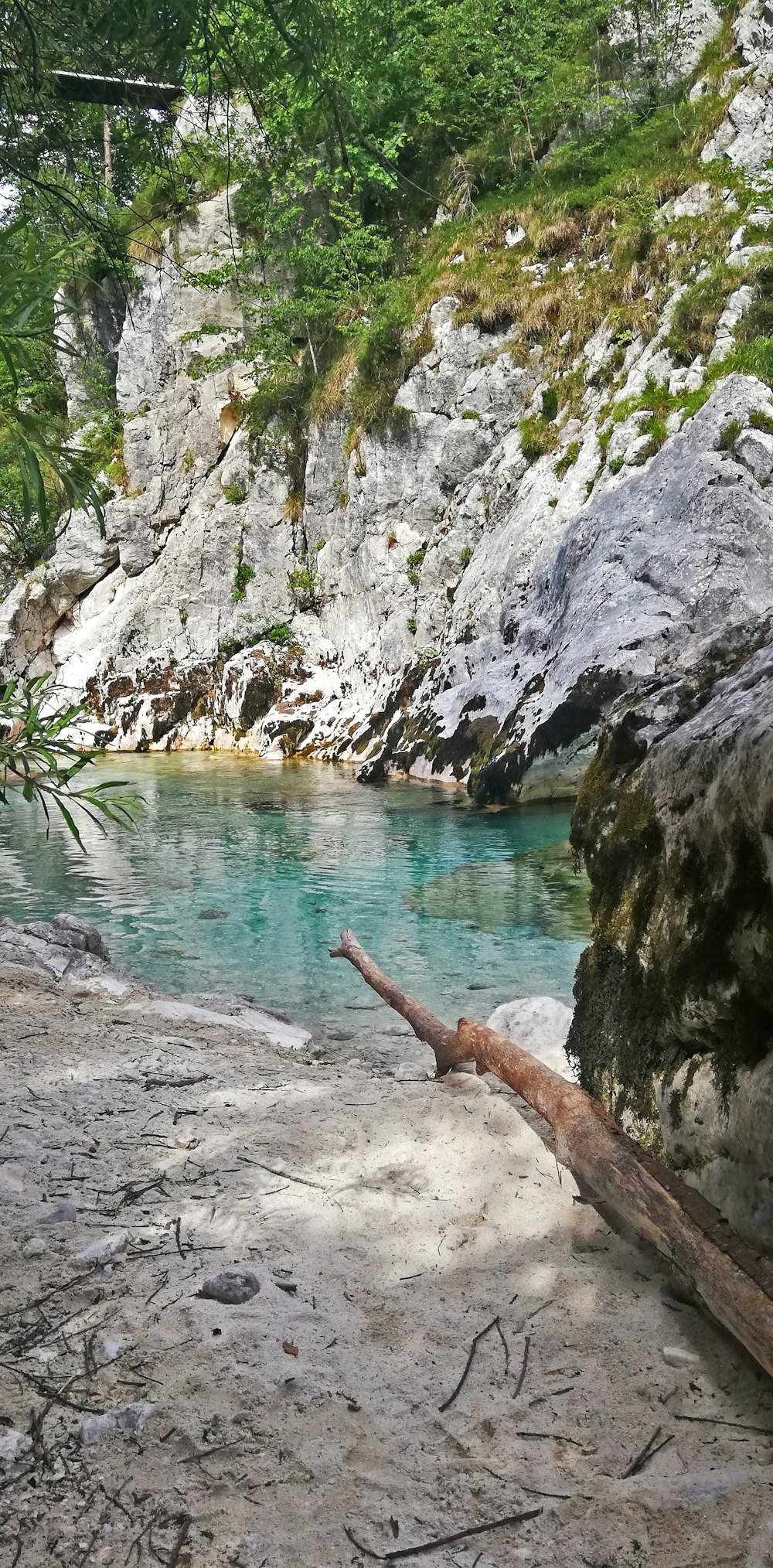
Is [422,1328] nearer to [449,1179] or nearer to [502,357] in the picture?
[449,1179]

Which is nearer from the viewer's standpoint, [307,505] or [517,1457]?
[517,1457]

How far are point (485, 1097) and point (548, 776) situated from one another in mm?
10365

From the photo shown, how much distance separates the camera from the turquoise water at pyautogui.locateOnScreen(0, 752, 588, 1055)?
273 inches

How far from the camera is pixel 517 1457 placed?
6.27 ft

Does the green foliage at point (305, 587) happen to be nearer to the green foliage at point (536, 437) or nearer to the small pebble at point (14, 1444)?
the green foliage at point (536, 437)

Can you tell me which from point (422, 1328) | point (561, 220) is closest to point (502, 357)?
point (561, 220)

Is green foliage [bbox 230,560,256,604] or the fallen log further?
green foliage [bbox 230,560,256,604]

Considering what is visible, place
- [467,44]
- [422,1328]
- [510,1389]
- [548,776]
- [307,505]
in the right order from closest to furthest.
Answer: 1. [510,1389]
2. [422,1328]
3. [548,776]
4. [467,44]
5. [307,505]

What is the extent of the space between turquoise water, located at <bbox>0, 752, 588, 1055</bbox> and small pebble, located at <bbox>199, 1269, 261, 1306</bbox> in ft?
10.6

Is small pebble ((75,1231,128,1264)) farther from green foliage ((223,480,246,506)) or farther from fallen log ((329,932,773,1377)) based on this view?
green foliage ((223,480,246,506))

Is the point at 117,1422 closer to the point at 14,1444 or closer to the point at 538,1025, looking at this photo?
the point at 14,1444

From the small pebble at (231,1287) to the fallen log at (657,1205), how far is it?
1.03 meters

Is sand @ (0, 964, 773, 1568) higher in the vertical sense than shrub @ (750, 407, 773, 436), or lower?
lower

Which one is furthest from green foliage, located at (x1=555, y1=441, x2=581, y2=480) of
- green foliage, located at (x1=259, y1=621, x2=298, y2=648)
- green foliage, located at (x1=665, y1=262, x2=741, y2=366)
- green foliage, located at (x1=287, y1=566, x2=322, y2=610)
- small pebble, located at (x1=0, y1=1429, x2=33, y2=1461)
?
small pebble, located at (x1=0, y1=1429, x2=33, y2=1461)
